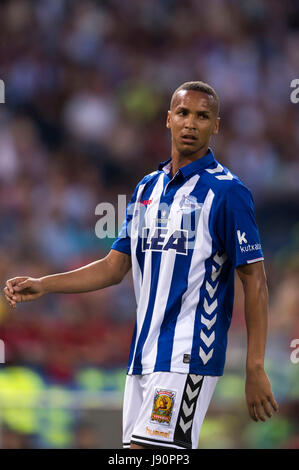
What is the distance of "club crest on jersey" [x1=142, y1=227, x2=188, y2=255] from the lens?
322cm

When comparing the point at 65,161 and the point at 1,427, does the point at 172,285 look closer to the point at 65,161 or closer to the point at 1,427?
the point at 1,427

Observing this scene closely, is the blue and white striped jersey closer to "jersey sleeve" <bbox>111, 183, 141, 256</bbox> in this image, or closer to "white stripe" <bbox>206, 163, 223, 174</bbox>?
"white stripe" <bbox>206, 163, 223, 174</bbox>

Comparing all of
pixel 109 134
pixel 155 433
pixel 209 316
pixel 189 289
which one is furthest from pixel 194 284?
pixel 109 134

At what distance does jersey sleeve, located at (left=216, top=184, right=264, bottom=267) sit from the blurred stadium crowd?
3.09 meters

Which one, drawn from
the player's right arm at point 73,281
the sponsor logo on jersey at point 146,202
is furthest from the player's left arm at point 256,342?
the player's right arm at point 73,281

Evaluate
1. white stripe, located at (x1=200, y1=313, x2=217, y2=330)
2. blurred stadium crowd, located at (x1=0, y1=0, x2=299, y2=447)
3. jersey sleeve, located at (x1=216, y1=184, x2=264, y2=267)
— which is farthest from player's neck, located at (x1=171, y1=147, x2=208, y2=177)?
blurred stadium crowd, located at (x1=0, y1=0, x2=299, y2=447)

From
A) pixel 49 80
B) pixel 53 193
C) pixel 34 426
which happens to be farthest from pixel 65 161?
pixel 34 426

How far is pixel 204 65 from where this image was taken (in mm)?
10273

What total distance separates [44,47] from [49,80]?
57 cm

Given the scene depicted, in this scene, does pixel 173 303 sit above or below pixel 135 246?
below

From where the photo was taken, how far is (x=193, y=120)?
327cm

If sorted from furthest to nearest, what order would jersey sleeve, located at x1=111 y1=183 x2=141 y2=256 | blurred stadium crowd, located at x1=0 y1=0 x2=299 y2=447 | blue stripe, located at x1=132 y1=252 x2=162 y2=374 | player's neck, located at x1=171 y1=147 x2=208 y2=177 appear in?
blurred stadium crowd, located at x1=0 y1=0 x2=299 y2=447, jersey sleeve, located at x1=111 y1=183 x2=141 y2=256, player's neck, located at x1=171 y1=147 x2=208 y2=177, blue stripe, located at x1=132 y1=252 x2=162 y2=374

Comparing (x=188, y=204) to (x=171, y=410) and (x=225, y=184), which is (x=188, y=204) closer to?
(x=225, y=184)

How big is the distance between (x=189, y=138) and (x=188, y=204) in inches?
10.7
